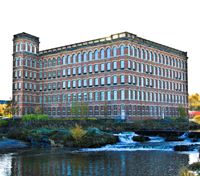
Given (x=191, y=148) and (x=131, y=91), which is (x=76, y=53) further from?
(x=191, y=148)

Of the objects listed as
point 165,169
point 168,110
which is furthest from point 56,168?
point 168,110

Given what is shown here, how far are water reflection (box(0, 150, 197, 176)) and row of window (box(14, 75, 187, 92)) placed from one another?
3617cm

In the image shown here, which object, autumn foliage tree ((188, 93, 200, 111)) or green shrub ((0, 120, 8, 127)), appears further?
autumn foliage tree ((188, 93, 200, 111))

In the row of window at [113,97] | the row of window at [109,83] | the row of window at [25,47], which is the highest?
the row of window at [25,47]

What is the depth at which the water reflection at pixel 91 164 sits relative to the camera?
82.0 ft

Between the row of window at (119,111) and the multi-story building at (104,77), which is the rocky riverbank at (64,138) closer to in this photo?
the row of window at (119,111)

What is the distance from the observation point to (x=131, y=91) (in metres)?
70.1

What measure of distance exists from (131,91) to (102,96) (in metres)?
7.49

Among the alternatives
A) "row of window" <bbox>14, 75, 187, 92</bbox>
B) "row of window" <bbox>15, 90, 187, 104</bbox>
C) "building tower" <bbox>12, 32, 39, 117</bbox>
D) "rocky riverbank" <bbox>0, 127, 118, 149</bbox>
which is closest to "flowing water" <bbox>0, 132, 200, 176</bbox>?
"rocky riverbank" <bbox>0, 127, 118, 149</bbox>

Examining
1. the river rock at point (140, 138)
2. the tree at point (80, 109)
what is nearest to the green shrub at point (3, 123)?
the tree at point (80, 109)

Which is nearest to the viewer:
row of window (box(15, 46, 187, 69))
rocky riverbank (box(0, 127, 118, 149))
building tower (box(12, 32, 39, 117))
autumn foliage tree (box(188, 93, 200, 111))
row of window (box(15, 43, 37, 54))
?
rocky riverbank (box(0, 127, 118, 149))

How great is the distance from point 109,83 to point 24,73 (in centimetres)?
2670

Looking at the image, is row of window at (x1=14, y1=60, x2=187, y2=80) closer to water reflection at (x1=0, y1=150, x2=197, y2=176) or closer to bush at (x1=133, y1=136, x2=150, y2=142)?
bush at (x1=133, y1=136, x2=150, y2=142)

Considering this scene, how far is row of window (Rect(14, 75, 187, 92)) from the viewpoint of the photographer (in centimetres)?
7044
